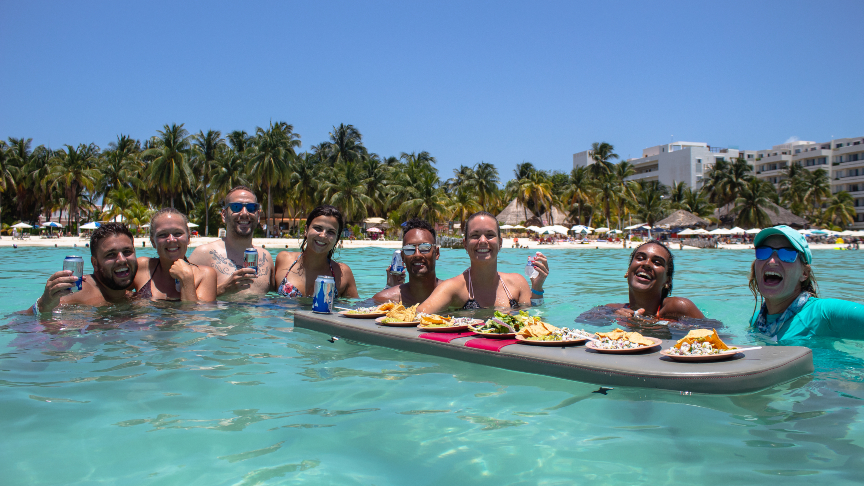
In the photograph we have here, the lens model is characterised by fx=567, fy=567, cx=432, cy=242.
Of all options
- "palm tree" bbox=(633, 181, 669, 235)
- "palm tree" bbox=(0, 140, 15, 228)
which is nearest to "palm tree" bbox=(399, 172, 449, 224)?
"palm tree" bbox=(633, 181, 669, 235)

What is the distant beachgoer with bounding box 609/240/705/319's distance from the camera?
5.00m

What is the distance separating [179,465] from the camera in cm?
267

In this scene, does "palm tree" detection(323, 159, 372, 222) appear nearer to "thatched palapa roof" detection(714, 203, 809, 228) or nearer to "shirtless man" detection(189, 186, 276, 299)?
"thatched palapa roof" detection(714, 203, 809, 228)

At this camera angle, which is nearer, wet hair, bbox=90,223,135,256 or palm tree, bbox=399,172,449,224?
wet hair, bbox=90,223,135,256

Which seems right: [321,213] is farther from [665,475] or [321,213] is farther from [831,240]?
[831,240]

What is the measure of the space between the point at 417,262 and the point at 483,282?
718 millimetres

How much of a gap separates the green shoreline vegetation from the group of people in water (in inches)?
1557

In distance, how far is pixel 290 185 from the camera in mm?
54250

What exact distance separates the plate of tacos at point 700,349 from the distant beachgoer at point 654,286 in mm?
1402

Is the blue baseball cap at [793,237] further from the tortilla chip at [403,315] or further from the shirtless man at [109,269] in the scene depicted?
the shirtless man at [109,269]

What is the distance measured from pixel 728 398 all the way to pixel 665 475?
1093 mm

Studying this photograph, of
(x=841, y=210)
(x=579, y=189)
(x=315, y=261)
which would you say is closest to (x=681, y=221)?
(x=579, y=189)

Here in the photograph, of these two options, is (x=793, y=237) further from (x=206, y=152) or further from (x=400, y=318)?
(x=206, y=152)

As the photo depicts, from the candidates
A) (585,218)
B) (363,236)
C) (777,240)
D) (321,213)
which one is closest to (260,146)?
(363,236)
